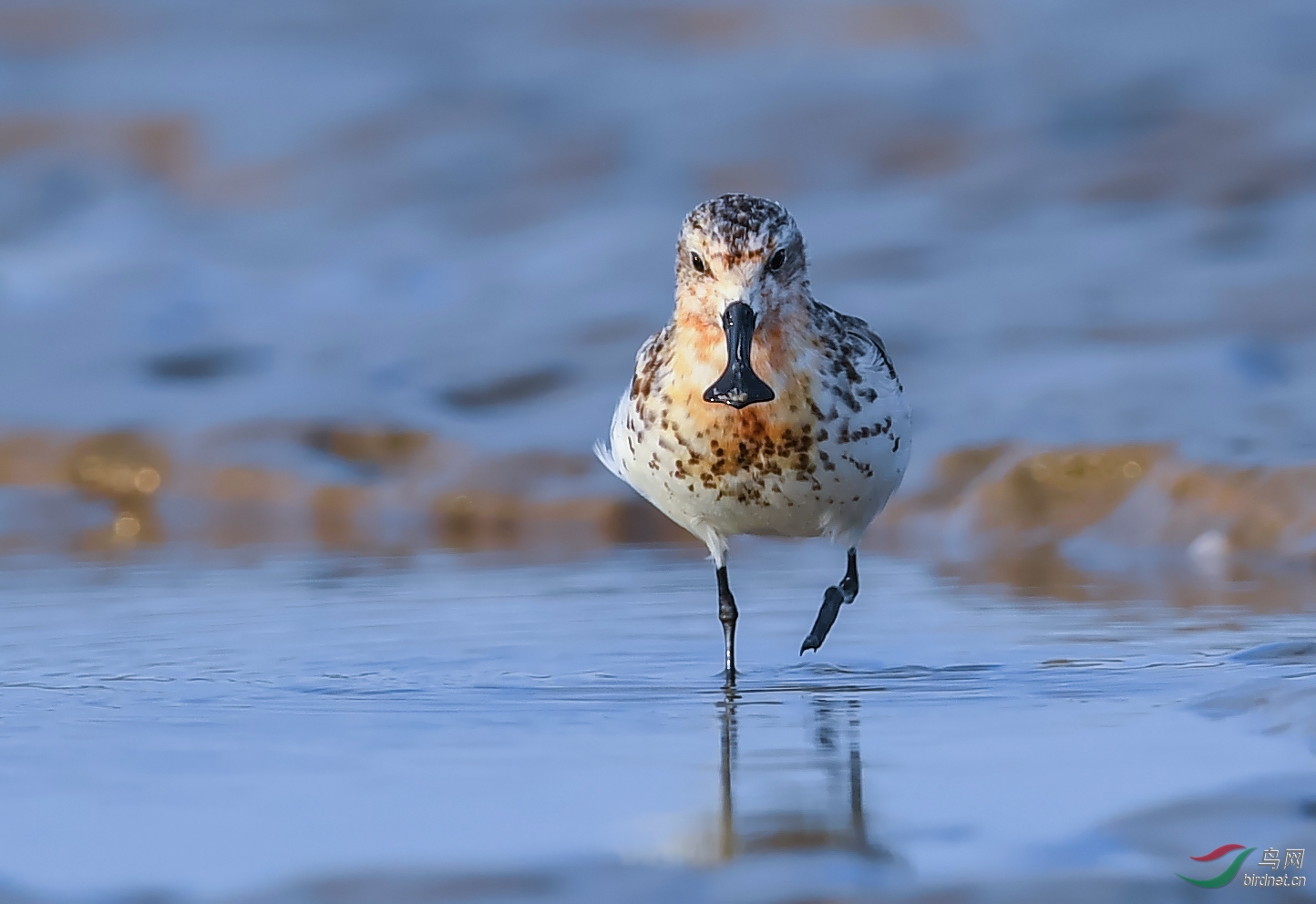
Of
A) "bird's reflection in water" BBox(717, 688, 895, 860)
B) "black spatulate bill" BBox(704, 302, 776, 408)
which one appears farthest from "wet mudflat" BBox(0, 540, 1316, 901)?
"black spatulate bill" BBox(704, 302, 776, 408)

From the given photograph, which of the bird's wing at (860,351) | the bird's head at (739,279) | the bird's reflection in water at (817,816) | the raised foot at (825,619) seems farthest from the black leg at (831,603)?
the bird's reflection in water at (817,816)

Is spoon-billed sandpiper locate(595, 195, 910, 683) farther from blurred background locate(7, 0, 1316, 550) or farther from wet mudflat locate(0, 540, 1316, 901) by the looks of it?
blurred background locate(7, 0, 1316, 550)

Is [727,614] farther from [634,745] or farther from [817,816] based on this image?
[817,816]

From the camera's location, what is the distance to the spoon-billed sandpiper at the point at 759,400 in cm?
571

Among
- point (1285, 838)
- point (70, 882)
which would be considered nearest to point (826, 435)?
point (1285, 838)

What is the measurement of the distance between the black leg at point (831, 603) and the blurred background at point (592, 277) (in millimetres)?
778

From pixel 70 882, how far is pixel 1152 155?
353 inches

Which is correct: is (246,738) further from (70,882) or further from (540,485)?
(540,485)

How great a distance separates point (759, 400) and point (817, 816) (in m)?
1.68

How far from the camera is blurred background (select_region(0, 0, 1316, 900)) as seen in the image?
879 cm

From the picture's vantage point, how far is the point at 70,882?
368 cm

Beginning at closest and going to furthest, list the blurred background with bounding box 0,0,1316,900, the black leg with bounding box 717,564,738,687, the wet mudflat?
1. the wet mudflat
2. the black leg with bounding box 717,564,738,687
3. the blurred background with bounding box 0,0,1316,900

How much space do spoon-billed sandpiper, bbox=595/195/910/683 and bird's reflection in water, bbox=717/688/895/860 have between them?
104 cm

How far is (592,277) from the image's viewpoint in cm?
1131
